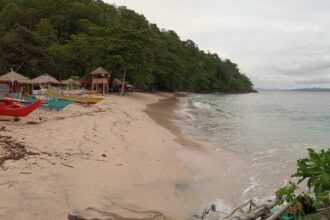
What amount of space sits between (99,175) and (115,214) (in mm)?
2009

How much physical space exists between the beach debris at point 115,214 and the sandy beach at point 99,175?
0.02 meters

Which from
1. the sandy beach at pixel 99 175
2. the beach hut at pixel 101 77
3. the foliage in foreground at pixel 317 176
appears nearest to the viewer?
the foliage in foreground at pixel 317 176

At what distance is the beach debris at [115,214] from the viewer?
4.50 m

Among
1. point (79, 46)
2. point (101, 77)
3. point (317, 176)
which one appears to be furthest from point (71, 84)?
point (317, 176)

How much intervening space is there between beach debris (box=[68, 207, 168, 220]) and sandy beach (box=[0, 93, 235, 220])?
18mm

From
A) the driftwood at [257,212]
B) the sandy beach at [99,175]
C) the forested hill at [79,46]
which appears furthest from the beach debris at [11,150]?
the forested hill at [79,46]

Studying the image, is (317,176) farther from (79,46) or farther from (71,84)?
(79,46)

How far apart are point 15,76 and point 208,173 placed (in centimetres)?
1599

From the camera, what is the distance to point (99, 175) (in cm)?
696

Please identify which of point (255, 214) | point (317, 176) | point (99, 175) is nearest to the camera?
point (317, 176)

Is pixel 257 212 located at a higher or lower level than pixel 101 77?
lower

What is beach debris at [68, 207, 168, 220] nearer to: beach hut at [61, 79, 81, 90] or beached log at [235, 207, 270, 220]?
beached log at [235, 207, 270, 220]

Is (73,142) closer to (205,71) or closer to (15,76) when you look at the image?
(15,76)

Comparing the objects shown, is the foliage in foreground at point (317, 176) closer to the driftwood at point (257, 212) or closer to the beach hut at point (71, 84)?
the driftwood at point (257, 212)
